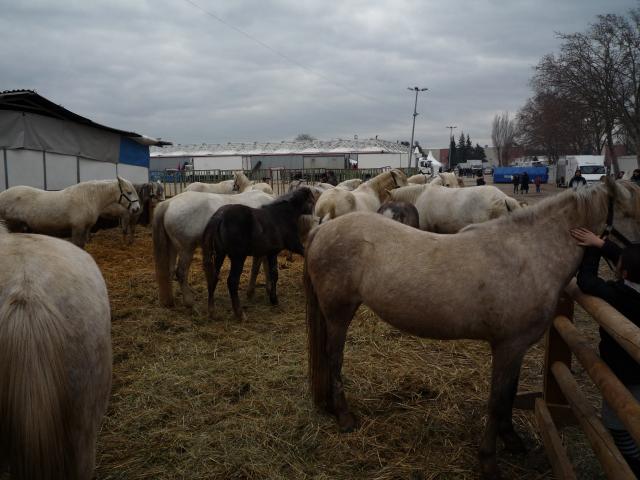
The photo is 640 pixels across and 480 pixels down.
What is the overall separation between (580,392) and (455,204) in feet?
22.2

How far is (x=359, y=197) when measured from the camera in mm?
9383

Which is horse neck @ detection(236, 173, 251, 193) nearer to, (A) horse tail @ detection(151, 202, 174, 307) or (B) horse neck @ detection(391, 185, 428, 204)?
(B) horse neck @ detection(391, 185, 428, 204)

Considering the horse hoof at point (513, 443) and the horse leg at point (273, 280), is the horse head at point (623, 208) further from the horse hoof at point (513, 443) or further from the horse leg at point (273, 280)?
the horse leg at point (273, 280)

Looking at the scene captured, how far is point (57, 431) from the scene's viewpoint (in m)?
1.59

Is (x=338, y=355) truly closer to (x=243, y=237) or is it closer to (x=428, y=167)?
(x=243, y=237)

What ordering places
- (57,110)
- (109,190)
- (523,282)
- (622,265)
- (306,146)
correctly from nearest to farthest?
(622,265), (523,282), (109,190), (57,110), (306,146)

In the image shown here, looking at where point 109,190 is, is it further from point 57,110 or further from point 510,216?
point 510,216

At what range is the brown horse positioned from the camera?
2.48 metres

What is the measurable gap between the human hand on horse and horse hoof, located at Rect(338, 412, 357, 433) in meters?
1.99

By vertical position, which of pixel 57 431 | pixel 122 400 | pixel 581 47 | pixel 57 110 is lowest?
pixel 122 400

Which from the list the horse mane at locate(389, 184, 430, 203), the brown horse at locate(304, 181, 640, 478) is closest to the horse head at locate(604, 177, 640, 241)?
the brown horse at locate(304, 181, 640, 478)

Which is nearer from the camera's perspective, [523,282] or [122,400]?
[523,282]

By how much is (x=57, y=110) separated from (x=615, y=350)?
14.0 m

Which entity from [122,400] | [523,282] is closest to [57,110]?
[122,400]
